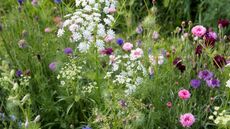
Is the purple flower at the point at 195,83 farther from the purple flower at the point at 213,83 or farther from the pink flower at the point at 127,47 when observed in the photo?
the pink flower at the point at 127,47

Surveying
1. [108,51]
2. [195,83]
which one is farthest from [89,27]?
[195,83]

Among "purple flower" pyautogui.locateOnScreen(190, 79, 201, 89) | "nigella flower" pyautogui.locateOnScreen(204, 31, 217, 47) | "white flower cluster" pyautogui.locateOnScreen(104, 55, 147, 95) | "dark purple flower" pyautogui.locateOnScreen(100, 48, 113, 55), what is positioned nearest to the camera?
"white flower cluster" pyautogui.locateOnScreen(104, 55, 147, 95)

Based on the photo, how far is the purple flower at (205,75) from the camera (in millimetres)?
2625

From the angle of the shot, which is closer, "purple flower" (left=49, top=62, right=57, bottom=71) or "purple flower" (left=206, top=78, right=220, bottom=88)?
"purple flower" (left=206, top=78, right=220, bottom=88)

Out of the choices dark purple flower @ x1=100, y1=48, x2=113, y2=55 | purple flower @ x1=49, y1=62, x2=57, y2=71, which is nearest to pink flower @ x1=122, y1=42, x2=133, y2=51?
dark purple flower @ x1=100, y1=48, x2=113, y2=55

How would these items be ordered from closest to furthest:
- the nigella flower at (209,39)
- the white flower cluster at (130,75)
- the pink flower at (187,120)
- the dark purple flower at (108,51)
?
the pink flower at (187,120) < the white flower cluster at (130,75) < the nigella flower at (209,39) < the dark purple flower at (108,51)

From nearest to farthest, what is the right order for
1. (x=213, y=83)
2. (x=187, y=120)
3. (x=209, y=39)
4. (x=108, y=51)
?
(x=187, y=120) → (x=213, y=83) → (x=209, y=39) → (x=108, y=51)

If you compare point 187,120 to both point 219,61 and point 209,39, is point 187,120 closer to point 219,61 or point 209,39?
point 219,61

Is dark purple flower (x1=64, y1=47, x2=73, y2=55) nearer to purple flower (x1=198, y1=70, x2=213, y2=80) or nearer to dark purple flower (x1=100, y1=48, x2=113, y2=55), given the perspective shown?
dark purple flower (x1=100, y1=48, x2=113, y2=55)

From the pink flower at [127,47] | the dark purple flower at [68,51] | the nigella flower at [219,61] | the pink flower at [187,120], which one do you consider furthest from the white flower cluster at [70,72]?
the nigella flower at [219,61]

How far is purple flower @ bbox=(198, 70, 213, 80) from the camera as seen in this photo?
8.61ft

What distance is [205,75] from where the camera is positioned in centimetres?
264

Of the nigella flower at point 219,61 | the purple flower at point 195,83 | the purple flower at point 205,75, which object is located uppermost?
the nigella flower at point 219,61

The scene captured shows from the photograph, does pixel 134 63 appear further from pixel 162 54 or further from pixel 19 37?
pixel 19 37
